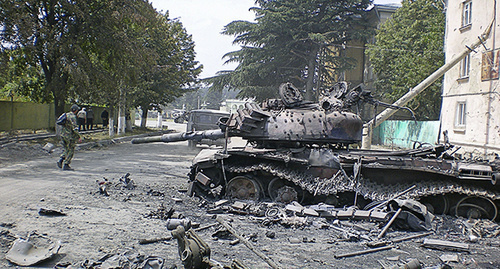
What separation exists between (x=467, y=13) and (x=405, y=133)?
27.1 feet

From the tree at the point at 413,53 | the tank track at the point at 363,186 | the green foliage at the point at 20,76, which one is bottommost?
the tank track at the point at 363,186

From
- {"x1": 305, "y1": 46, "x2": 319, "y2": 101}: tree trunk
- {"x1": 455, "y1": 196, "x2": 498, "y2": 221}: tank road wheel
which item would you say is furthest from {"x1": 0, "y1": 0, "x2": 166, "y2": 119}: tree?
{"x1": 455, "y1": 196, "x2": 498, "y2": 221}: tank road wheel

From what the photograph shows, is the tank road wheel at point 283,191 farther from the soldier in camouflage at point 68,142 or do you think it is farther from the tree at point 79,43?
the tree at point 79,43

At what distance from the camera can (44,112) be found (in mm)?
22031

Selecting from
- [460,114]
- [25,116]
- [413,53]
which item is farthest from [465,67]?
[25,116]

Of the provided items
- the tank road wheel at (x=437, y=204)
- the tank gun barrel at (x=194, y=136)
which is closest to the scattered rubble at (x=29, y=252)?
the tank gun barrel at (x=194, y=136)

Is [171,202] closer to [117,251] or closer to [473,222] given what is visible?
[117,251]

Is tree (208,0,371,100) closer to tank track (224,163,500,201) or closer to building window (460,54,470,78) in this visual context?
building window (460,54,470,78)

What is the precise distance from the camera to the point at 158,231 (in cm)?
586

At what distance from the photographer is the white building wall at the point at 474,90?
15.2m

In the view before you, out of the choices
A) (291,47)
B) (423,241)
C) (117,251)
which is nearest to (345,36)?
(291,47)

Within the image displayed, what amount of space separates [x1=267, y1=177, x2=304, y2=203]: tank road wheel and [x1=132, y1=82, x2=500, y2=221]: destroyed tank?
0.06ft

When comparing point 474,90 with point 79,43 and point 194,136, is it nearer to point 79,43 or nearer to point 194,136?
point 194,136

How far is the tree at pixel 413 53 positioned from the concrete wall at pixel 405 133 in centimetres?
207
